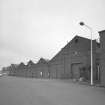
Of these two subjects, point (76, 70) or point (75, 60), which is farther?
point (75, 60)

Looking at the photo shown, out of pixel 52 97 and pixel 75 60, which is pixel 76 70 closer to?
pixel 75 60

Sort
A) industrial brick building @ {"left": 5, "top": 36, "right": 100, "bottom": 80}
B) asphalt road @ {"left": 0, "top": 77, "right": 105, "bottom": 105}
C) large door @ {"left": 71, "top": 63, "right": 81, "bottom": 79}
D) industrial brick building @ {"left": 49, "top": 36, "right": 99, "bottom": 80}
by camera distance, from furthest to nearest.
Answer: large door @ {"left": 71, "top": 63, "right": 81, "bottom": 79} < industrial brick building @ {"left": 49, "top": 36, "right": 99, "bottom": 80} < industrial brick building @ {"left": 5, "top": 36, "right": 100, "bottom": 80} < asphalt road @ {"left": 0, "top": 77, "right": 105, "bottom": 105}

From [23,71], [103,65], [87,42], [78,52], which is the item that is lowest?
[23,71]

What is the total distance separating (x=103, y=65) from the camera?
67.8ft

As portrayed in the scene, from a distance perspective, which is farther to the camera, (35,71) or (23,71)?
(23,71)

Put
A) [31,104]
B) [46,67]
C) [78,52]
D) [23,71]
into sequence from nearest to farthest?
[31,104] < [78,52] < [46,67] < [23,71]

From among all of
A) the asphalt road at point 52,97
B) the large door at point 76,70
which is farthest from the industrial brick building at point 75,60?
the asphalt road at point 52,97

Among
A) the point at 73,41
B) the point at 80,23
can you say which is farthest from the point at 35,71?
the point at 80,23

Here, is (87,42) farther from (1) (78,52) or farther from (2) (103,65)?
(2) (103,65)

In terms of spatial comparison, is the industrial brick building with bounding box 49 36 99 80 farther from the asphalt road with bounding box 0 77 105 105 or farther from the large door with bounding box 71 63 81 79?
the asphalt road with bounding box 0 77 105 105

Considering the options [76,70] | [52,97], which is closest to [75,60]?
[76,70]

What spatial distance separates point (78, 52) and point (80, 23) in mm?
13424

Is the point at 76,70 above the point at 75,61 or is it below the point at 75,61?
below

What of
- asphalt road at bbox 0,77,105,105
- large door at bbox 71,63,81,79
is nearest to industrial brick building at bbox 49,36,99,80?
large door at bbox 71,63,81,79
